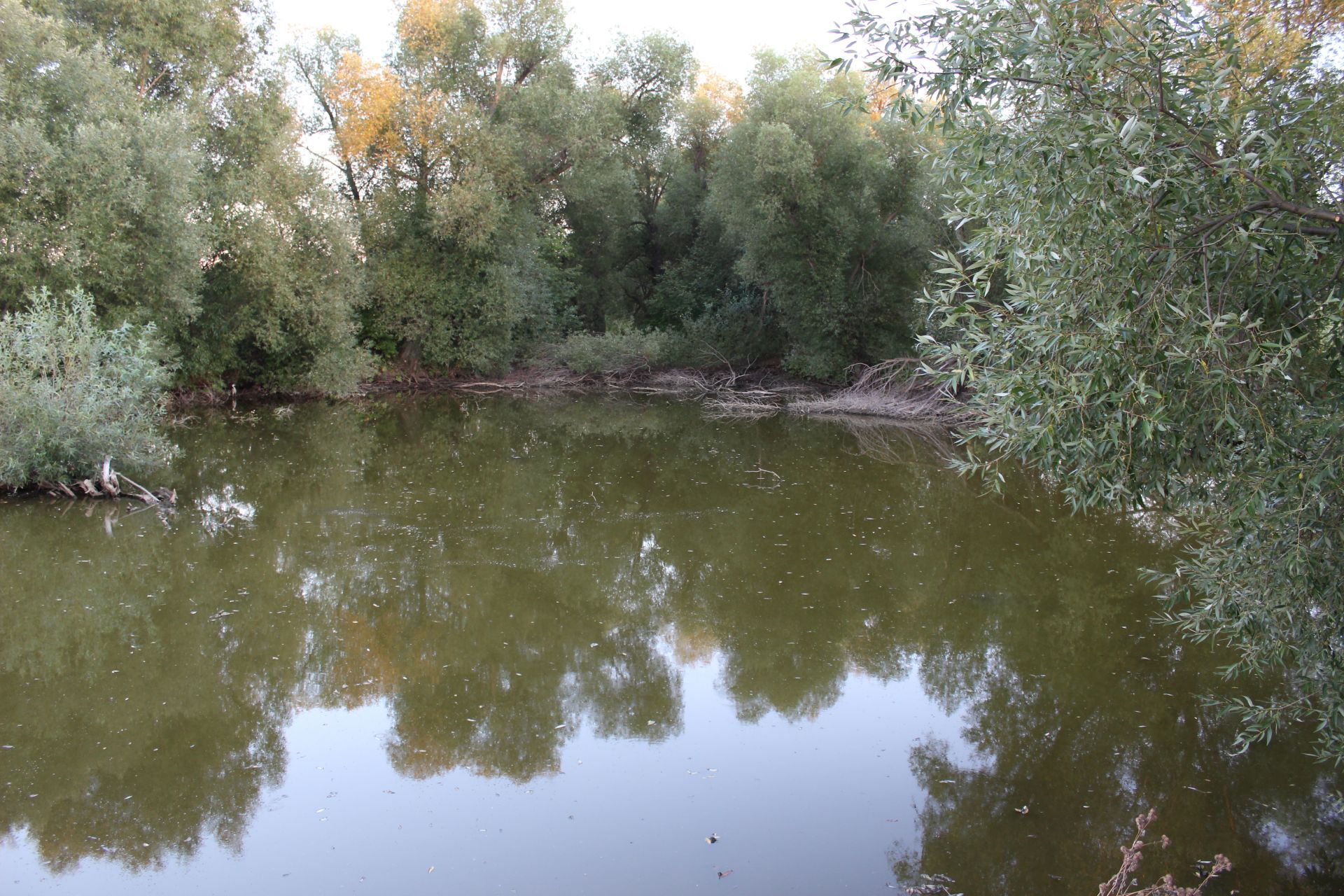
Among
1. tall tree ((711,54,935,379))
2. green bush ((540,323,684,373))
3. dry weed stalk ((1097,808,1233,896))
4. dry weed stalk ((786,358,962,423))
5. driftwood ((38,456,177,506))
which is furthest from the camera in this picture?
green bush ((540,323,684,373))

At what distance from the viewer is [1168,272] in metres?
3.84

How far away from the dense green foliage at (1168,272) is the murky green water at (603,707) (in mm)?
1768

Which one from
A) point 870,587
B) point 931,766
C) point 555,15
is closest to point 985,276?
point 931,766

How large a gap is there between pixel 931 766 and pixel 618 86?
2526 cm

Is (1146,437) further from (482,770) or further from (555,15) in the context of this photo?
(555,15)

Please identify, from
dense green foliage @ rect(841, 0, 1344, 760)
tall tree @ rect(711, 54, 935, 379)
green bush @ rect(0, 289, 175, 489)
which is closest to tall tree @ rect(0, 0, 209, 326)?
green bush @ rect(0, 289, 175, 489)

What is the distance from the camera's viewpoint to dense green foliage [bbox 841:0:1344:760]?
3.78 meters

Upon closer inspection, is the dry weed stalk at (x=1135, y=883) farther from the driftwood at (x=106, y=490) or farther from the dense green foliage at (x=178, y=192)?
the dense green foliage at (x=178, y=192)

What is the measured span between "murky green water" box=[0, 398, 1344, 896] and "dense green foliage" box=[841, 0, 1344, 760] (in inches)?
69.6

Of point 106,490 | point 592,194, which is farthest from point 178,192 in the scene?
point 592,194

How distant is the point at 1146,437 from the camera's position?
3.75m

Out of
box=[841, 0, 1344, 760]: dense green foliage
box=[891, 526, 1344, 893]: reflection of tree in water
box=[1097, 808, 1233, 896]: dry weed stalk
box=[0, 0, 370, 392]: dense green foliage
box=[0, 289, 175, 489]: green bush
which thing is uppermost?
box=[0, 0, 370, 392]: dense green foliage

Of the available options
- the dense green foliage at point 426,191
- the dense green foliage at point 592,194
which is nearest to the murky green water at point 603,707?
the dense green foliage at point 426,191

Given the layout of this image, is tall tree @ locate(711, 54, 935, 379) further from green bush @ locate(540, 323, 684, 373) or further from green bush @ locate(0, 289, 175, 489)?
green bush @ locate(0, 289, 175, 489)
